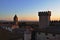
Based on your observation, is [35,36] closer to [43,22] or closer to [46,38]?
[46,38]

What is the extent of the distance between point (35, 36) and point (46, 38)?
155cm

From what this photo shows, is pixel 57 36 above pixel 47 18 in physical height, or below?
below

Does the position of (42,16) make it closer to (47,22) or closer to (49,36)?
(47,22)

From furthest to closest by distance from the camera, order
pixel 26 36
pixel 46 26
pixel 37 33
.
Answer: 1. pixel 46 26
2. pixel 37 33
3. pixel 26 36

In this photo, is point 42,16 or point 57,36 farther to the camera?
point 42,16

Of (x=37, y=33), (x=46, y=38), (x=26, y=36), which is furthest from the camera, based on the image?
(x=37, y=33)

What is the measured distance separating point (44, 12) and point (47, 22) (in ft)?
4.39

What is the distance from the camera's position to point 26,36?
502 inches

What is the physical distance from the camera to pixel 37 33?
14820mm

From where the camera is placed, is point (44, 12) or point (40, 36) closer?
point (40, 36)

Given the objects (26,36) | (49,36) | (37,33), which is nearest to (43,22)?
(37,33)

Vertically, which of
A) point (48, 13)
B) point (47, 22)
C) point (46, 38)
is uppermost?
point (48, 13)

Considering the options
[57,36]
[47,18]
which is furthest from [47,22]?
[57,36]

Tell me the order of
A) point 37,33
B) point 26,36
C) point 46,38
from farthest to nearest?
point 37,33, point 46,38, point 26,36
